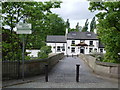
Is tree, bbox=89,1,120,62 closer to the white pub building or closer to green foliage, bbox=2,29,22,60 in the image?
green foliage, bbox=2,29,22,60

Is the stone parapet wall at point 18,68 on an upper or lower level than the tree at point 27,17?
lower

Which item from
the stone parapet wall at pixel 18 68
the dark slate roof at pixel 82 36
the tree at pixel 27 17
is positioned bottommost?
the stone parapet wall at pixel 18 68

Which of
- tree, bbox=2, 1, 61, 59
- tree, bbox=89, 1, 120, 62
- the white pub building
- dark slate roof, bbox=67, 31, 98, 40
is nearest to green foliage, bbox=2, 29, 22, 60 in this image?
tree, bbox=2, 1, 61, 59

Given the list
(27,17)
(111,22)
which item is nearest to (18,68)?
(27,17)

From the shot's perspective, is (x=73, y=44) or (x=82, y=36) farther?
(x=82, y=36)

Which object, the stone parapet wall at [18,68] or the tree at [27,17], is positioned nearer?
the stone parapet wall at [18,68]

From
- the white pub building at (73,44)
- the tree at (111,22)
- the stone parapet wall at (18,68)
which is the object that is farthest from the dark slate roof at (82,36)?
the stone parapet wall at (18,68)

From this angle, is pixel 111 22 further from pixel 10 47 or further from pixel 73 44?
pixel 73 44

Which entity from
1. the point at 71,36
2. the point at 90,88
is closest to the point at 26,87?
the point at 90,88

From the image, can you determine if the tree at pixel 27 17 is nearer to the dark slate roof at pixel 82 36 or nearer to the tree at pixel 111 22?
the tree at pixel 111 22

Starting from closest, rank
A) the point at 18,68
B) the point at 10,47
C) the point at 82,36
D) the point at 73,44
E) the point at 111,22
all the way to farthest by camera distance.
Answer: the point at 18,68
the point at 10,47
the point at 111,22
the point at 73,44
the point at 82,36

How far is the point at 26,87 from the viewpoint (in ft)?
19.1

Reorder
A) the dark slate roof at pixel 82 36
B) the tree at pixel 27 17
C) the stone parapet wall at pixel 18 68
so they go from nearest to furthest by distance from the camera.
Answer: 1. the stone parapet wall at pixel 18 68
2. the tree at pixel 27 17
3. the dark slate roof at pixel 82 36

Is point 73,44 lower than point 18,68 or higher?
higher
